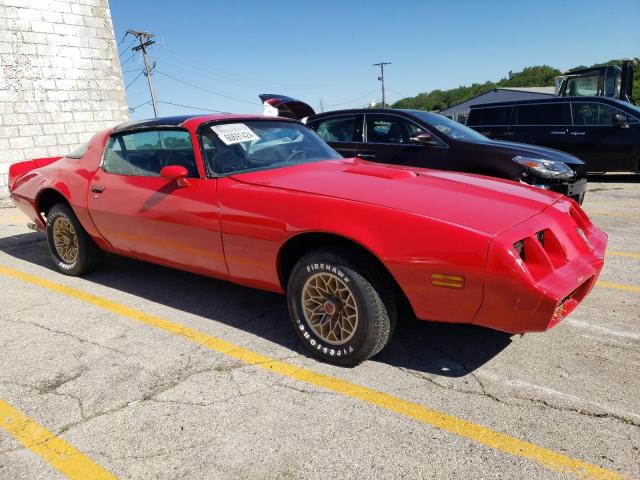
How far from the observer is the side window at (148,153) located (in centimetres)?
353

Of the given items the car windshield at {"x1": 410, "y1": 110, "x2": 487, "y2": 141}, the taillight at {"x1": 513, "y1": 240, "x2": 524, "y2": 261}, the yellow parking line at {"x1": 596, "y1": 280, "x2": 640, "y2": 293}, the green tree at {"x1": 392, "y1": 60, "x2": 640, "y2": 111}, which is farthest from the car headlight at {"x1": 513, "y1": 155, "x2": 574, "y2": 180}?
the green tree at {"x1": 392, "y1": 60, "x2": 640, "y2": 111}

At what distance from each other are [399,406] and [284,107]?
7.74 metres

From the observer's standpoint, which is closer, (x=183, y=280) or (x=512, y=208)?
(x=512, y=208)

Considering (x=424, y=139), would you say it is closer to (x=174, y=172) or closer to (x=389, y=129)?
(x=389, y=129)

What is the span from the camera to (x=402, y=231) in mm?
2469

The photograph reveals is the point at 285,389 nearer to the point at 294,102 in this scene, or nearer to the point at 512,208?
the point at 512,208

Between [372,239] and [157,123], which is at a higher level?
[157,123]

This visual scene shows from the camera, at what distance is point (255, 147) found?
141 inches

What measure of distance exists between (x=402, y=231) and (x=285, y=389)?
1.03 metres

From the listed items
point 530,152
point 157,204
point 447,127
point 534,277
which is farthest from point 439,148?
point 534,277

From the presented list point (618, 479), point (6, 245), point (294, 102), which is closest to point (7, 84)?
point (6, 245)

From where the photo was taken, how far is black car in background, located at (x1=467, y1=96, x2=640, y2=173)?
9.34m

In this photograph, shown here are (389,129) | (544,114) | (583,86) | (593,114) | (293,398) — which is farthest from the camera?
(583,86)

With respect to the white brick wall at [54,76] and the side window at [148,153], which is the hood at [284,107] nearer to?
the white brick wall at [54,76]
